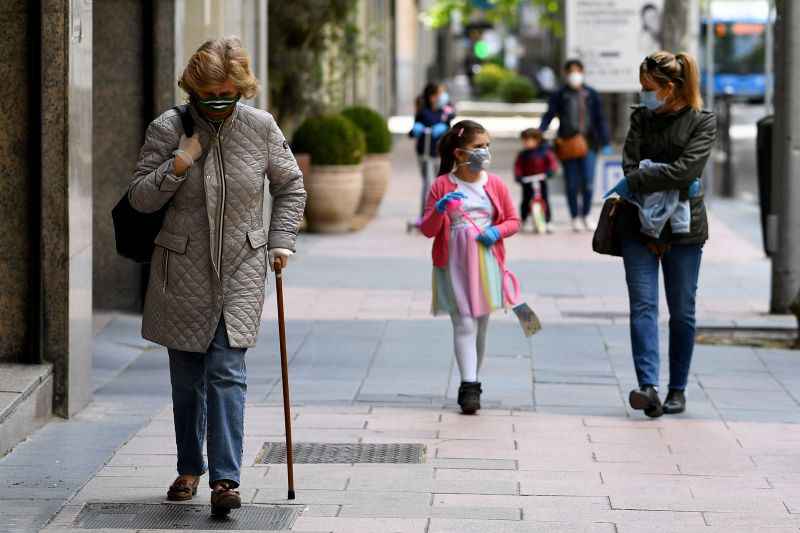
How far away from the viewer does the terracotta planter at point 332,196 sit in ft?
54.4

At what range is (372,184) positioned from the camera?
A: 19.0 metres

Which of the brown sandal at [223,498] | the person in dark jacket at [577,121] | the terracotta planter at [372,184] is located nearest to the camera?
the brown sandal at [223,498]

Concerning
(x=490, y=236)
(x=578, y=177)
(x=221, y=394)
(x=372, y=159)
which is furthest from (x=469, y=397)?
(x=372, y=159)

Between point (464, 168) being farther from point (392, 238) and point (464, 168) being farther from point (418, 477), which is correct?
point (392, 238)

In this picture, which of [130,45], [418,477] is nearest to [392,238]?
[130,45]

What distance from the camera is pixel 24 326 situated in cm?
771

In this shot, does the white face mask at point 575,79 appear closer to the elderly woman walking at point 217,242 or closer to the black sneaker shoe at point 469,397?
the black sneaker shoe at point 469,397

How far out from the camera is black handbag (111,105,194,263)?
5801 mm

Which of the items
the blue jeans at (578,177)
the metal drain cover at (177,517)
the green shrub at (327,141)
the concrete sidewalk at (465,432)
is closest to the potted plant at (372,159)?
the green shrub at (327,141)

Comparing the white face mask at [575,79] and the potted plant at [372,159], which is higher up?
the white face mask at [575,79]

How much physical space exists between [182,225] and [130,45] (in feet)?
18.2

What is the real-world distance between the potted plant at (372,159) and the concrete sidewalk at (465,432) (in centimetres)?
657

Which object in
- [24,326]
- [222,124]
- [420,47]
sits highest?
[420,47]

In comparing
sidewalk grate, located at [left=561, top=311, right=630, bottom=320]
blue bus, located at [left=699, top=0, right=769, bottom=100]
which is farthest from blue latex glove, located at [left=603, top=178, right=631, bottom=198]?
blue bus, located at [left=699, top=0, right=769, bottom=100]
